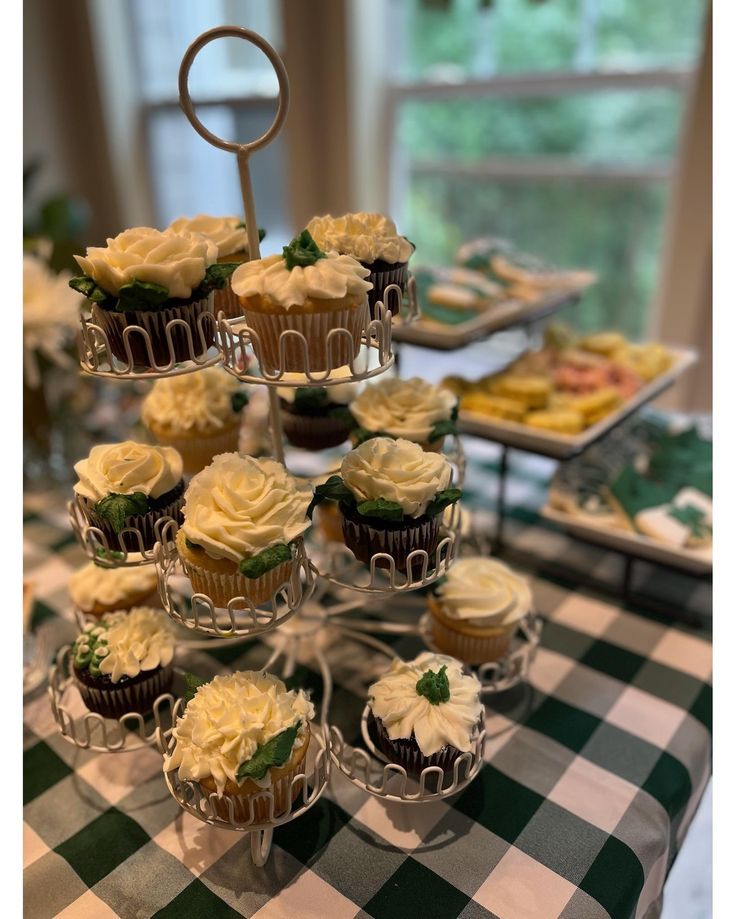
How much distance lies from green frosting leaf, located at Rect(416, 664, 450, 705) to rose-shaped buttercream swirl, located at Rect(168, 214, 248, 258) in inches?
22.1

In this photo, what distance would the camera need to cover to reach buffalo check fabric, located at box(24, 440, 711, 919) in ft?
2.44

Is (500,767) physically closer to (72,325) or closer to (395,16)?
(72,325)

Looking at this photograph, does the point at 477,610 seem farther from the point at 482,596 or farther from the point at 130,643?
the point at 130,643

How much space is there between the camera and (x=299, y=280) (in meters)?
0.70

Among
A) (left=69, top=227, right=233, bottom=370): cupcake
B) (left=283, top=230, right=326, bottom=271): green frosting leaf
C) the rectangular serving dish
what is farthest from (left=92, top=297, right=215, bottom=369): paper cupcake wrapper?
the rectangular serving dish

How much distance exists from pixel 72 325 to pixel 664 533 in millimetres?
1195

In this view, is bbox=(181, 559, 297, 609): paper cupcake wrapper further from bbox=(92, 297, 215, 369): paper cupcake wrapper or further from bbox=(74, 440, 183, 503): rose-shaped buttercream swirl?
bbox=(92, 297, 215, 369): paper cupcake wrapper

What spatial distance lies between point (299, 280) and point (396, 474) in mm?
230

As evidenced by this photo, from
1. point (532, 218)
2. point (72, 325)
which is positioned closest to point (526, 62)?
point (532, 218)

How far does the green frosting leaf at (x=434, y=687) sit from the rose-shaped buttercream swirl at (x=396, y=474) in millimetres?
182

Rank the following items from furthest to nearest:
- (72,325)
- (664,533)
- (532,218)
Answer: (532,218) < (72,325) < (664,533)

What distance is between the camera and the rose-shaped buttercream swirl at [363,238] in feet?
2.61

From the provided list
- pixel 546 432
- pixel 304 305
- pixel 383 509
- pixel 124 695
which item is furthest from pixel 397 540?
pixel 546 432

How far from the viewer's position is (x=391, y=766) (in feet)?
2.45
